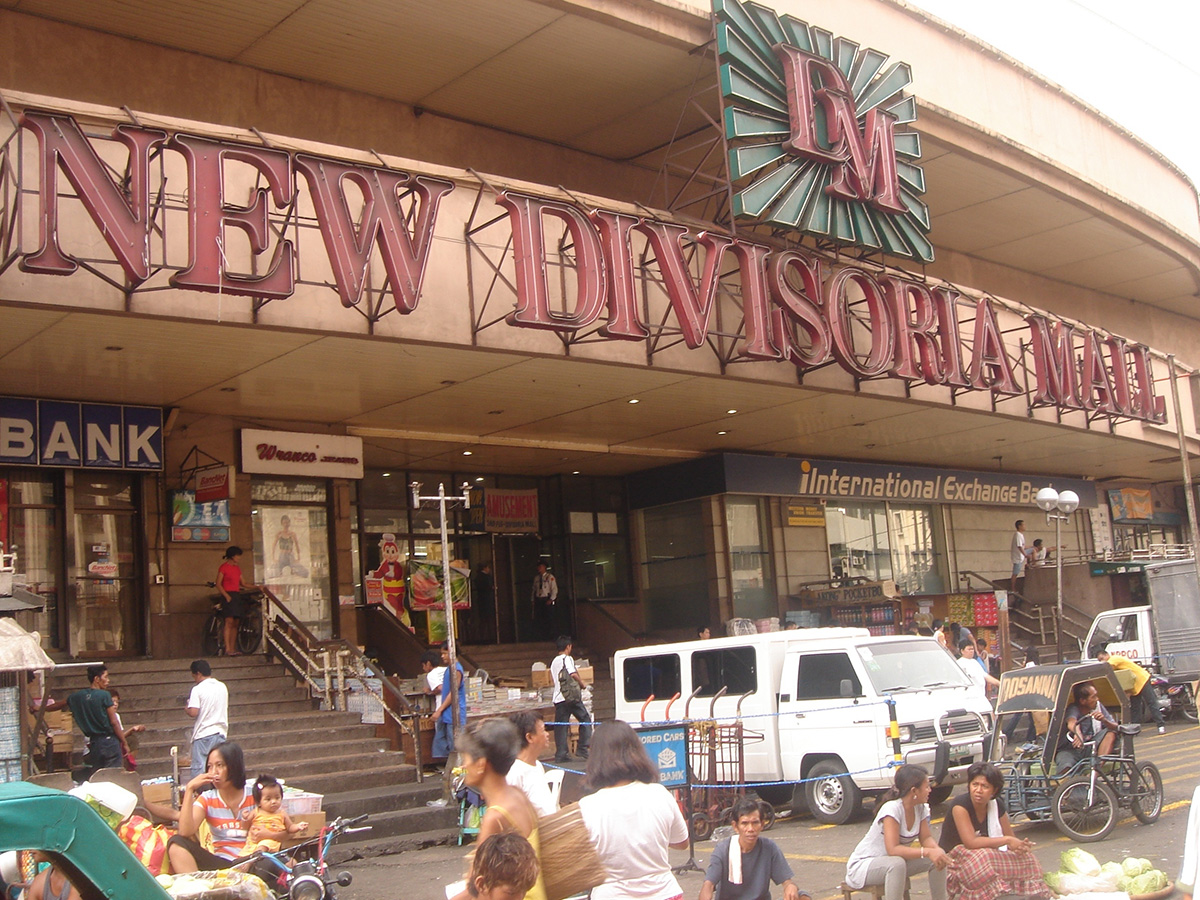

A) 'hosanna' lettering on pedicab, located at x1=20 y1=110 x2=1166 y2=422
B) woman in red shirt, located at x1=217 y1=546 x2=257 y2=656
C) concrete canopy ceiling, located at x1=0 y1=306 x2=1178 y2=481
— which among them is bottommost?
woman in red shirt, located at x1=217 y1=546 x2=257 y2=656

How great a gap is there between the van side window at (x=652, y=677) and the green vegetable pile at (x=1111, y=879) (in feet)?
27.5

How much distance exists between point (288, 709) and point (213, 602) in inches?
98.3

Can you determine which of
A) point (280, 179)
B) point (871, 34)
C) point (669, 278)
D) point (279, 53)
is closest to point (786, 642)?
point (669, 278)

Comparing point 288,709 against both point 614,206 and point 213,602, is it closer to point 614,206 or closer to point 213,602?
point 213,602

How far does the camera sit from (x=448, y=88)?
66.0 ft

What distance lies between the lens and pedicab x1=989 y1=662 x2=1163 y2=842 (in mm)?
11055

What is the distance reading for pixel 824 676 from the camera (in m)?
14.1

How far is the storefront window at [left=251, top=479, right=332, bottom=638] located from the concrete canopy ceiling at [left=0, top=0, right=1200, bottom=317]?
6052 mm

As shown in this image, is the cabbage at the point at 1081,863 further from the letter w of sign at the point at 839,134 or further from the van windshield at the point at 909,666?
the letter w of sign at the point at 839,134

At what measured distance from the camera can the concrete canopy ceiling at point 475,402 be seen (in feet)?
47.5

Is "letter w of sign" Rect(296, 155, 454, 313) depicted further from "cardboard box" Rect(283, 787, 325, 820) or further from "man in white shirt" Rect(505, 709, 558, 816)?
"man in white shirt" Rect(505, 709, 558, 816)

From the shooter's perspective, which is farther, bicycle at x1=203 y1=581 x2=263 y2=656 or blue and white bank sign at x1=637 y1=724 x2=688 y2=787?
bicycle at x1=203 y1=581 x2=263 y2=656

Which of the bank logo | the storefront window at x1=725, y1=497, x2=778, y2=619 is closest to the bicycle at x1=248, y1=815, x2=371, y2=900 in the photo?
the bank logo

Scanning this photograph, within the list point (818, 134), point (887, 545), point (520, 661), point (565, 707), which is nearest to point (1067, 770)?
point (565, 707)
